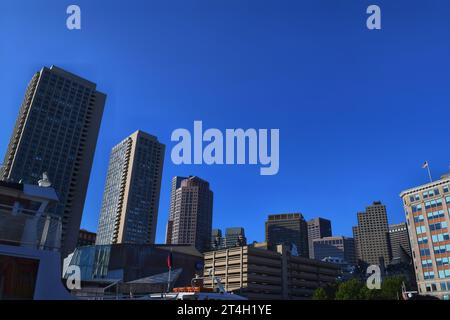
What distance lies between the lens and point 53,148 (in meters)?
187

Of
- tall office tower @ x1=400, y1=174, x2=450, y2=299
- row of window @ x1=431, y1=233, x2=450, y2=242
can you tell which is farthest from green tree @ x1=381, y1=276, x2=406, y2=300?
row of window @ x1=431, y1=233, x2=450, y2=242

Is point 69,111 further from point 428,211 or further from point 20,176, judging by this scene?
point 428,211

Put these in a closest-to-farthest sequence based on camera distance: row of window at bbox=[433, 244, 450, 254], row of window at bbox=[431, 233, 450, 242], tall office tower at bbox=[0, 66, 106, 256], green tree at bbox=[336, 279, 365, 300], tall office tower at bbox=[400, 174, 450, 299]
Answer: green tree at bbox=[336, 279, 365, 300], row of window at bbox=[433, 244, 450, 254], tall office tower at bbox=[400, 174, 450, 299], row of window at bbox=[431, 233, 450, 242], tall office tower at bbox=[0, 66, 106, 256]

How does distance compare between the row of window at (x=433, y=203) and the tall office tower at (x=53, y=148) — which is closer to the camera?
the row of window at (x=433, y=203)

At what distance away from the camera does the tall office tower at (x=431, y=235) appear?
400 feet

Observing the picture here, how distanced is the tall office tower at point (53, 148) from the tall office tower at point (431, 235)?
139699mm

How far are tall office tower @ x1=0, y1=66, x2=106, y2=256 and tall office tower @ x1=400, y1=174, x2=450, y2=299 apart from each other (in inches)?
5500

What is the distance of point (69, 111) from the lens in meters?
198

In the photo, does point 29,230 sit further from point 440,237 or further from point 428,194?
point 428,194

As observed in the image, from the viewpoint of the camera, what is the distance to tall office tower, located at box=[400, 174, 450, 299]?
12200cm

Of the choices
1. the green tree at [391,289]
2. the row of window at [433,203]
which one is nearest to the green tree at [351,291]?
the green tree at [391,289]

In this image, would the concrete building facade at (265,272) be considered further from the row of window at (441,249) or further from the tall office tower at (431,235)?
the row of window at (441,249)

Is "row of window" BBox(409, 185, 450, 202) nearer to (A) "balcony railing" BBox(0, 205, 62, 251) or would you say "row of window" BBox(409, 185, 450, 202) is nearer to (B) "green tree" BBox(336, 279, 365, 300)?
(B) "green tree" BBox(336, 279, 365, 300)
